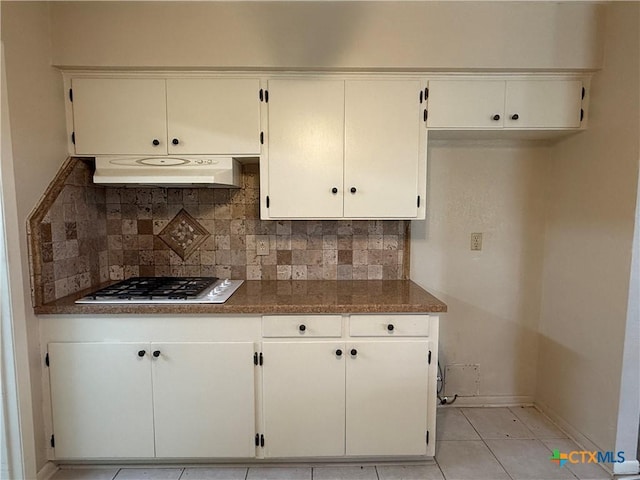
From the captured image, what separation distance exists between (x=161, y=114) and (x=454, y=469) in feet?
7.65

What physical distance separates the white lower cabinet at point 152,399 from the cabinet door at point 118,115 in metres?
1.00

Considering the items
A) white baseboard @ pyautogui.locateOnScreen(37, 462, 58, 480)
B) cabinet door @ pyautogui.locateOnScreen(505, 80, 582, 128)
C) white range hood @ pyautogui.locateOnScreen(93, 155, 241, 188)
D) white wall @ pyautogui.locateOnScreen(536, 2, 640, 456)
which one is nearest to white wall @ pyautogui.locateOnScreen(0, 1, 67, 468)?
white baseboard @ pyautogui.locateOnScreen(37, 462, 58, 480)

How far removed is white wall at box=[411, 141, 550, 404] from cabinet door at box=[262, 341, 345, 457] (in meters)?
0.91

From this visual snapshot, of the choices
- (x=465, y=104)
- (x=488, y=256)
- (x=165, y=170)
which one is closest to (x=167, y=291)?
(x=165, y=170)

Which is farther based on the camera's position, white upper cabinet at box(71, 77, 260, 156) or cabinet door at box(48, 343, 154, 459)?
white upper cabinet at box(71, 77, 260, 156)

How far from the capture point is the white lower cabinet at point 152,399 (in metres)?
1.56

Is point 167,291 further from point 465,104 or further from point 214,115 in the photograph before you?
point 465,104

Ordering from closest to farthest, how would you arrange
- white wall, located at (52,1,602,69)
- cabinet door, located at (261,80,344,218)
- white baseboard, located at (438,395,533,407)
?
1. white wall, located at (52,1,602,69)
2. cabinet door, located at (261,80,344,218)
3. white baseboard, located at (438,395,533,407)

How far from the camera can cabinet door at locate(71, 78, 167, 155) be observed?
1.70 m

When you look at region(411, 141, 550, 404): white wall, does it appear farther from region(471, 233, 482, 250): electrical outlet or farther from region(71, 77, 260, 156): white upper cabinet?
region(71, 77, 260, 156): white upper cabinet

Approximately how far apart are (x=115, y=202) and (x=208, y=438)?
58.0 inches

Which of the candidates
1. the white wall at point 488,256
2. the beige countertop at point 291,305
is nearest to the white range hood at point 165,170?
the beige countertop at point 291,305

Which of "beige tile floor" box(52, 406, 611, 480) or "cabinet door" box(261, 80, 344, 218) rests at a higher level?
"cabinet door" box(261, 80, 344, 218)

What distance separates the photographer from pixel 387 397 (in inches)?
62.6
